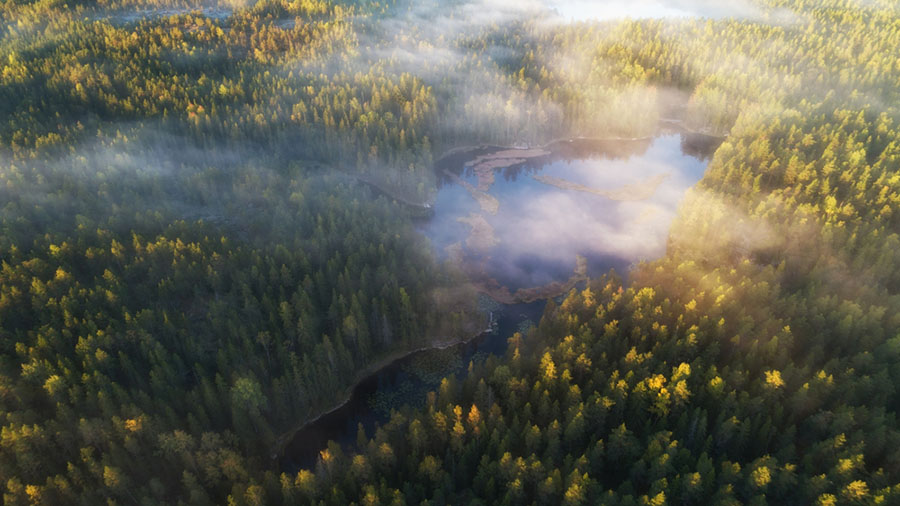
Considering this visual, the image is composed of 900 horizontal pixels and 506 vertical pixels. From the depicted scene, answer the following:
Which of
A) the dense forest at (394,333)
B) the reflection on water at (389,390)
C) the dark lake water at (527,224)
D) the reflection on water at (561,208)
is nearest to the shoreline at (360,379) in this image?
the reflection on water at (389,390)

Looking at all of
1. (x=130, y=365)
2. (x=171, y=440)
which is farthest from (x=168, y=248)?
(x=171, y=440)

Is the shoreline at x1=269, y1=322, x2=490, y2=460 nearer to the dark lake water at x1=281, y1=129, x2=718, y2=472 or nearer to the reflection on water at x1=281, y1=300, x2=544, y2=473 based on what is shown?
the reflection on water at x1=281, y1=300, x2=544, y2=473

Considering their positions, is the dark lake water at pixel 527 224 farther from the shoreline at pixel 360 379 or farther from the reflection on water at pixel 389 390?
the shoreline at pixel 360 379

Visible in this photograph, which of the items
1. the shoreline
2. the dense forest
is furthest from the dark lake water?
the dense forest

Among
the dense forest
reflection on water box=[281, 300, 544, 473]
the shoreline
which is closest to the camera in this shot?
the dense forest

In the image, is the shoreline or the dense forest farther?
the shoreline

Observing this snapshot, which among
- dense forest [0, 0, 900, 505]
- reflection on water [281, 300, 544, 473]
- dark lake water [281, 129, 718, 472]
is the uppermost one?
dense forest [0, 0, 900, 505]
